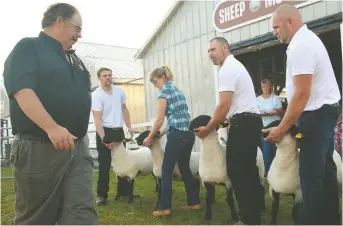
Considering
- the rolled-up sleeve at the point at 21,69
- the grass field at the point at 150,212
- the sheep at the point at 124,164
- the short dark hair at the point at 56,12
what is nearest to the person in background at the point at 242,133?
the grass field at the point at 150,212

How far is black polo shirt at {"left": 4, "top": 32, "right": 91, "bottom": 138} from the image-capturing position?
262 cm

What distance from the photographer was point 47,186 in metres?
2.72

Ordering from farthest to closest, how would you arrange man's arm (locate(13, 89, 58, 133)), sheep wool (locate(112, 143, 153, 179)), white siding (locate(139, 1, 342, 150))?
white siding (locate(139, 1, 342, 150)) < sheep wool (locate(112, 143, 153, 179)) < man's arm (locate(13, 89, 58, 133))

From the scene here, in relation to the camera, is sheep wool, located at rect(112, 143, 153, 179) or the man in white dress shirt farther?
sheep wool, located at rect(112, 143, 153, 179)

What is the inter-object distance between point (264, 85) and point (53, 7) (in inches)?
203

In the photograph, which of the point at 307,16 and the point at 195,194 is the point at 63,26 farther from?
the point at 307,16

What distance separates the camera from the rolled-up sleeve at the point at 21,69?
2.58m

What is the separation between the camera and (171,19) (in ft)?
34.7

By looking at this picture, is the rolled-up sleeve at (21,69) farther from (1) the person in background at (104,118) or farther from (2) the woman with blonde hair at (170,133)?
(1) the person in background at (104,118)

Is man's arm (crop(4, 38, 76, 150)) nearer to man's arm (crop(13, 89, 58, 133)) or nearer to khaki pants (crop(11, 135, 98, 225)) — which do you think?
man's arm (crop(13, 89, 58, 133))

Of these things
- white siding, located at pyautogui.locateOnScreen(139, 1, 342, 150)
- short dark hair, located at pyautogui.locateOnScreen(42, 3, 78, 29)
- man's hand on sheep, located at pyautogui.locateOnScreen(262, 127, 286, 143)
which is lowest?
man's hand on sheep, located at pyautogui.locateOnScreen(262, 127, 286, 143)

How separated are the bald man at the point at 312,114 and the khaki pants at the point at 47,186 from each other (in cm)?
176

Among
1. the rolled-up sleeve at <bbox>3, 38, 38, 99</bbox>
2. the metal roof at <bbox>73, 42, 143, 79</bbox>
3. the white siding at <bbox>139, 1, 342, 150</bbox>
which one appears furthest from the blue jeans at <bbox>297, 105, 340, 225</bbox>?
the metal roof at <bbox>73, 42, 143, 79</bbox>

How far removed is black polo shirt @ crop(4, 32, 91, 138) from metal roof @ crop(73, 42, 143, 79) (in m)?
16.4
